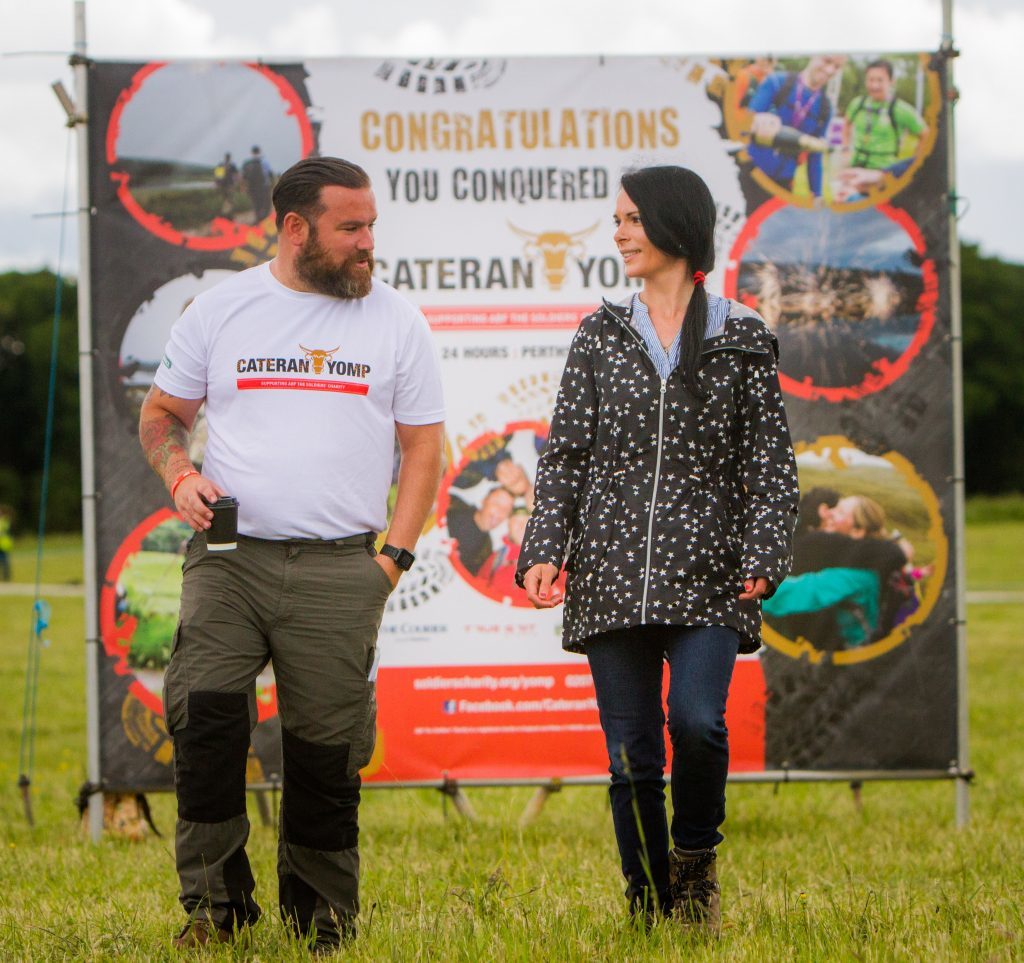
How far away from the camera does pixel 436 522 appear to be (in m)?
5.96

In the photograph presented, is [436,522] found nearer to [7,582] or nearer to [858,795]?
[858,795]

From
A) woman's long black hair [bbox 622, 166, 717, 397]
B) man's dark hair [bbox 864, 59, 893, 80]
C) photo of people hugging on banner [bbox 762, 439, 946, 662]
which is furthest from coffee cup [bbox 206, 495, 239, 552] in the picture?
man's dark hair [bbox 864, 59, 893, 80]

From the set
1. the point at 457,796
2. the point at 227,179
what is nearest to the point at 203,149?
the point at 227,179

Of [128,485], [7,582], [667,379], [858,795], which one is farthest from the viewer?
[7,582]

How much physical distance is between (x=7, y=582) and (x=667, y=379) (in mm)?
29614

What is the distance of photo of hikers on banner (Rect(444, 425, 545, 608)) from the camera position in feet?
19.6

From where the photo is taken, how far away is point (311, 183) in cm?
390

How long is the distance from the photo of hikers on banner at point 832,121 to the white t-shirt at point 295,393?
2.49m

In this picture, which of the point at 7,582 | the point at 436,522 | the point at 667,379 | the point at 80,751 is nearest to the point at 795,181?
the point at 436,522

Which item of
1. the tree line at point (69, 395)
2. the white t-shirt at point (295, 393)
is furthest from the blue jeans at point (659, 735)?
the tree line at point (69, 395)

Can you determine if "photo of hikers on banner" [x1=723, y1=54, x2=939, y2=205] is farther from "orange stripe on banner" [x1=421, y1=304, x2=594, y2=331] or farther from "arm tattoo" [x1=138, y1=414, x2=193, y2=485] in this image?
"arm tattoo" [x1=138, y1=414, x2=193, y2=485]

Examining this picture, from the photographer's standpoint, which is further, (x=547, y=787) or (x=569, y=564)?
(x=547, y=787)

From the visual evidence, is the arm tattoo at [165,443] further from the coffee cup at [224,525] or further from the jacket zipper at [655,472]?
the jacket zipper at [655,472]

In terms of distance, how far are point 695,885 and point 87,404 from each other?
10.6 feet
